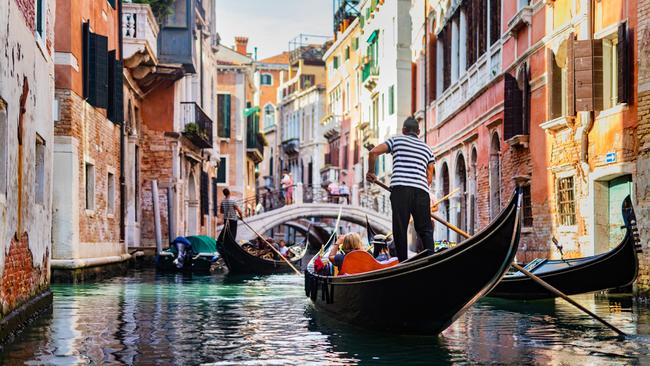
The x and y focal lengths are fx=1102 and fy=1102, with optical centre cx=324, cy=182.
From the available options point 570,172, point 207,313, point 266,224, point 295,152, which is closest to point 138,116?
point 266,224

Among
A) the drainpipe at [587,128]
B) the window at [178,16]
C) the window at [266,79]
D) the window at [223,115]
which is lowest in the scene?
the drainpipe at [587,128]

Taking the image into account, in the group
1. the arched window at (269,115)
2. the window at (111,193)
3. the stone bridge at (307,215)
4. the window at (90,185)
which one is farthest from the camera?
the arched window at (269,115)

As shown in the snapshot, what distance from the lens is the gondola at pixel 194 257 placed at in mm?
17312

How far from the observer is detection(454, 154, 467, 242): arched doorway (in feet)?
61.0

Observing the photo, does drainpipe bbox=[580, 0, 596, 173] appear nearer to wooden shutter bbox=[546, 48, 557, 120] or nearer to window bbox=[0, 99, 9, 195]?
wooden shutter bbox=[546, 48, 557, 120]

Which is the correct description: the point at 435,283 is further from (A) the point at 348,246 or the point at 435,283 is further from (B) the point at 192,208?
(B) the point at 192,208

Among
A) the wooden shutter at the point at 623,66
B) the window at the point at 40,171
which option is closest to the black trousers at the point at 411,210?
the window at the point at 40,171

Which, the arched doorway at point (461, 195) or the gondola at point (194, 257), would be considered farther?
the arched doorway at point (461, 195)

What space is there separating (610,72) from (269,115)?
4377 centimetres

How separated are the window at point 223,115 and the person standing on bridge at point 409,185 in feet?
72.4

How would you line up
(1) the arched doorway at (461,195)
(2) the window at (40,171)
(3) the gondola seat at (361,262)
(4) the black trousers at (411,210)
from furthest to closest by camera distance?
1. (1) the arched doorway at (461,195)
2. (2) the window at (40,171)
3. (3) the gondola seat at (361,262)
4. (4) the black trousers at (411,210)

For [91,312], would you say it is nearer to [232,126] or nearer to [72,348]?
[72,348]

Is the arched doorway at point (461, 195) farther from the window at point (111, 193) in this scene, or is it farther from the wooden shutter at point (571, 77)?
the wooden shutter at point (571, 77)

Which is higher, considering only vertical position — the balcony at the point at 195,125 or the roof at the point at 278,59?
the roof at the point at 278,59
